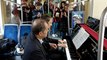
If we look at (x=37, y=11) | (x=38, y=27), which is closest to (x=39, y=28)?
(x=38, y=27)

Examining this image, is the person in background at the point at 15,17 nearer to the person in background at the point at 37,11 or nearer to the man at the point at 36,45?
the person in background at the point at 37,11

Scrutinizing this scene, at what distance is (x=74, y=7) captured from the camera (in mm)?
3777

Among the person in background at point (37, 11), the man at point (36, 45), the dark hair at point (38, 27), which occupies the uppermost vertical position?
the person in background at point (37, 11)

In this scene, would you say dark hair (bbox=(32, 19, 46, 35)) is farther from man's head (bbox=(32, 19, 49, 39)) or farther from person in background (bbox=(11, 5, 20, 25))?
person in background (bbox=(11, 5, 20, 25))

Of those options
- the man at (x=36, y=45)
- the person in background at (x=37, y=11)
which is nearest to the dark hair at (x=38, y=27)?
the man at (x=36, y=45)

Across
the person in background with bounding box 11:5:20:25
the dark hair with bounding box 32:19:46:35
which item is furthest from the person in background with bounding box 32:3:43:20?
the dark hair with bounding box 32:19:46:35

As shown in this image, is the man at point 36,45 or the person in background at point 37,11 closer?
the man at point 36,45

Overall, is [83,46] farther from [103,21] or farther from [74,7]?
[74,7]

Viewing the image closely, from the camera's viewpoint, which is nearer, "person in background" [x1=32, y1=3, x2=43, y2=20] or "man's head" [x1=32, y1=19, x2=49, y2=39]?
"man's head" [x1=32, y1=19, x2=49, y2=39]

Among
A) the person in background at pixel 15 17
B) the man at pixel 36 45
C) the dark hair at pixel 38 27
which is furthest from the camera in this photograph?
the person in background at pixel 15 17

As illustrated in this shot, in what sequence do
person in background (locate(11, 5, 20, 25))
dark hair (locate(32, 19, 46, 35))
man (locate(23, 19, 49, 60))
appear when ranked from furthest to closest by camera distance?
1. person in background (locate(11, 5, 20, 25))
2. dark hair (locate(32, 19, 46, 35))
3. man (locate(23, 19, 49, 60))

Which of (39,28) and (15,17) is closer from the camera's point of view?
(39,28)

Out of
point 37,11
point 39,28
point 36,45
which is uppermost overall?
point 37,11

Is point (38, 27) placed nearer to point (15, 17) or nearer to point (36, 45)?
point (36, 45)
